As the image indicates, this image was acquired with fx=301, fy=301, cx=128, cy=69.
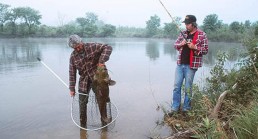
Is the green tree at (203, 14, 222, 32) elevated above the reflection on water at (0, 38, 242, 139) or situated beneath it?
elevated above

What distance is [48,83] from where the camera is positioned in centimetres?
970

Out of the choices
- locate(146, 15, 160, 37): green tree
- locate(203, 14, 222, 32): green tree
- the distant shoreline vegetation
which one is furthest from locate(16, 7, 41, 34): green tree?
locate(203, 14, 222, 32): green tree

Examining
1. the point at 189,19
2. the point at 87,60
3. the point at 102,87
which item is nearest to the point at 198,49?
the point at 189,19

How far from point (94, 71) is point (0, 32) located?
4800 cm

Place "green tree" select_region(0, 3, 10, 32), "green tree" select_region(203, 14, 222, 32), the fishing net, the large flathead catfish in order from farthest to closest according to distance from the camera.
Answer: "green tree" select_region(0, 3, 10, 32), "green tree" select_region(203, 14, 222, 32), the fishing net, the large flathead catfish

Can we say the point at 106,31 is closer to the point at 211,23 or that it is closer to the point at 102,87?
the point at 211,23

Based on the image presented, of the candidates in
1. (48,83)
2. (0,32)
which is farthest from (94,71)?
(0,32)

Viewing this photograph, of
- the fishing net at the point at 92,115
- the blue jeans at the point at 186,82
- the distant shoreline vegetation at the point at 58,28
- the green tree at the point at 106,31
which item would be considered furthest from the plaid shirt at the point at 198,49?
the green tree at the point at 106,31

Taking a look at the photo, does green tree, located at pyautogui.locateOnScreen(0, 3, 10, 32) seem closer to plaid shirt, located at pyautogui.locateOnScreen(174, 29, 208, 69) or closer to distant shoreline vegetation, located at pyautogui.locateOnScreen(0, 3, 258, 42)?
distant shoreline vegetation, located at pyautogui.locateOnScreen(0, 3, 258, 42)

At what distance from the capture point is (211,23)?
4028 cm

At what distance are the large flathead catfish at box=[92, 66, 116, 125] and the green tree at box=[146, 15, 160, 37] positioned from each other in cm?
5335

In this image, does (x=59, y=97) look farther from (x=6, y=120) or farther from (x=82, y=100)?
(x=82, y=100)

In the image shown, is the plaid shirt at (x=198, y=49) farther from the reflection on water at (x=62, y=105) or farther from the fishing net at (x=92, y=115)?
the fishing net at (x=92, y=115)

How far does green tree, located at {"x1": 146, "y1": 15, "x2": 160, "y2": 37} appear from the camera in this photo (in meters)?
58.4
